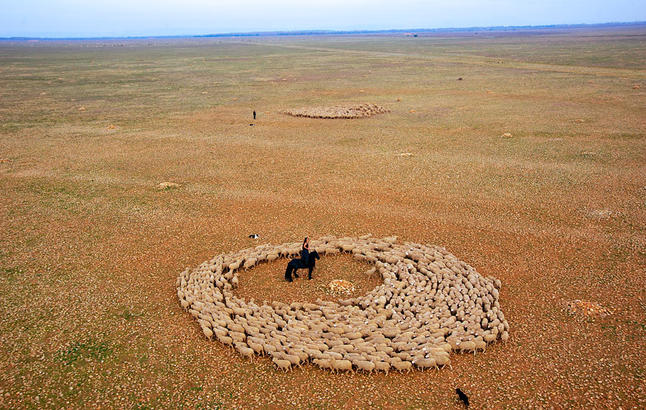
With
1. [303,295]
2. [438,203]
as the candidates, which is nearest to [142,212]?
[303,295]

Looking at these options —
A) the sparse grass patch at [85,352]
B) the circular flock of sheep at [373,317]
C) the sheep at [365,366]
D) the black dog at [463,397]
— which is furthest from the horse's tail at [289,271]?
the black dog at [463,397]

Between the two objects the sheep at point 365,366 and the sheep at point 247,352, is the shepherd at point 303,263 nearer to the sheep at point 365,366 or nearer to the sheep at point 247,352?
the sheep at point 247,352

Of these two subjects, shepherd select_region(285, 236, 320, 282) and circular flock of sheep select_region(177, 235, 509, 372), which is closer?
circular flock of sheep select_region(177, 235, 509, 372)

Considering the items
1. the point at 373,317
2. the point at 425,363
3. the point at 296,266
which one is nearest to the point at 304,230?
the point at 296,266

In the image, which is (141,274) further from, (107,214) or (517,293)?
(517,293)

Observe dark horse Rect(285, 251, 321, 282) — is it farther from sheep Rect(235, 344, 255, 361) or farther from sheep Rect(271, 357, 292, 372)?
sheep Rect(271, 357, 292, 372)

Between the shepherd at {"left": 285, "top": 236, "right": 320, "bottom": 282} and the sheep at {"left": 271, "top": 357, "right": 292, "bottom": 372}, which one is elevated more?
the shepherd at {"left": 285, "top": 236, "right": 320, "bottom": 282}

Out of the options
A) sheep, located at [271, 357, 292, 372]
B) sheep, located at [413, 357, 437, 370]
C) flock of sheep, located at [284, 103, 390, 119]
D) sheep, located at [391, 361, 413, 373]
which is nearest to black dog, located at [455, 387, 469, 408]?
sheep, located at [413, 357, 437, 370]
